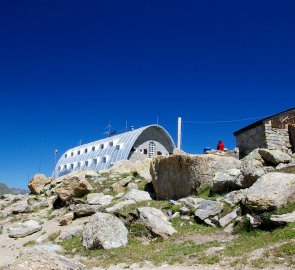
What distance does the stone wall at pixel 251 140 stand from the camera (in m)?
25.5

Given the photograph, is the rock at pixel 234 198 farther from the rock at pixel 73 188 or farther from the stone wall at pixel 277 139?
the rock at pixel 73 188

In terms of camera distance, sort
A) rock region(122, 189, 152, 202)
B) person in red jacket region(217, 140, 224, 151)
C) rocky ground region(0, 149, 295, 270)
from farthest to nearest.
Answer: person in red jacket region(217, 140, 224, 151)
rock region(122, 189, 152, 202)
rocky ground region(0, 149, 295, 270)

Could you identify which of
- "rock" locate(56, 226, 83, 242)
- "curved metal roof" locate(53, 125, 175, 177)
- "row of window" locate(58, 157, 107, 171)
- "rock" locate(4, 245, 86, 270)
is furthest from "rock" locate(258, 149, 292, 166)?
"row of window" locate(58, 157, 107, 171)

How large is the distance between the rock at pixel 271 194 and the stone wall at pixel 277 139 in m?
12.7

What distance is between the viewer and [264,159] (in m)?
19.2

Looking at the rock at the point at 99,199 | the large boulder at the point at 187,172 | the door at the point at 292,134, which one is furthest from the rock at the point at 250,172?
the door at the point at 292,134

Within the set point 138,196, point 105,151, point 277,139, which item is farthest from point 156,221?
point 105,151

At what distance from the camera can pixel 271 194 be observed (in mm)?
12195

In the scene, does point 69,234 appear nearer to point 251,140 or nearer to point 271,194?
point 271,194

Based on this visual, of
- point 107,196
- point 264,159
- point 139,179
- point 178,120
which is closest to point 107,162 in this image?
point 178,120

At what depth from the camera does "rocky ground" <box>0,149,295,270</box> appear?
973cm

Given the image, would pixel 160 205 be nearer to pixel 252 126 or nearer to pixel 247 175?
pixel 247 175

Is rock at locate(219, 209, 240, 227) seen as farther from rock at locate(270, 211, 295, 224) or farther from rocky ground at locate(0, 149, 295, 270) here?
rock at locate(270, 211, 295, 224)

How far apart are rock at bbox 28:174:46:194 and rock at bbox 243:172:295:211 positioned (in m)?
24.3
